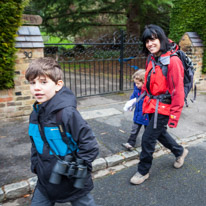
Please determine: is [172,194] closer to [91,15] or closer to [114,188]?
[114,188]

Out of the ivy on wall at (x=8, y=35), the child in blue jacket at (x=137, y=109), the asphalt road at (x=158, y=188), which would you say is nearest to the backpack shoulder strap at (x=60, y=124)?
the asphalt road at (x=158, y=188)

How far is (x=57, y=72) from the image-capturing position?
1.66 metres

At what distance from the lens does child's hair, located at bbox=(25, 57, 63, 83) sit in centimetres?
157

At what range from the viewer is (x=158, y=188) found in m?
2.84

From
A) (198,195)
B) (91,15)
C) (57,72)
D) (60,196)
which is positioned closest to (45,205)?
(60,196)

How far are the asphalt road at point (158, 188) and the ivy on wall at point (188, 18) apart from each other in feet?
19.4

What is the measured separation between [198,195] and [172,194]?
312mm

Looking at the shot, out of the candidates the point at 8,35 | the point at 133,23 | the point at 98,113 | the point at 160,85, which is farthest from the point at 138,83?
the point at 133,23

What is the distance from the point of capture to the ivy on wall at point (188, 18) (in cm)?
757

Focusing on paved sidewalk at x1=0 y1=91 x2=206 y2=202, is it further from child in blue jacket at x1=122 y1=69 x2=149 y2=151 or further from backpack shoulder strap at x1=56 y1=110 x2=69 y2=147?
backpack shoulder strap at x1=56 y1=110 x2=69 y2=147

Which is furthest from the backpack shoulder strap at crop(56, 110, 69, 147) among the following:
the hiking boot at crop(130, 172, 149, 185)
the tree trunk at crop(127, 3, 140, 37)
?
the tree trunk at crop(127, 3, 140, 37)

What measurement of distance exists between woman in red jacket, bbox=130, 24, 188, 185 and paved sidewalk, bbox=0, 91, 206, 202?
3.12 feet

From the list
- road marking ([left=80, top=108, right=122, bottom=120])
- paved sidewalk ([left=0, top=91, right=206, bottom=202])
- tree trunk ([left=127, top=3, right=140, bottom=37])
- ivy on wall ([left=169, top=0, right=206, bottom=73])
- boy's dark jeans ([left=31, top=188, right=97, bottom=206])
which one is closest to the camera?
boy's dark jeans ([left=31, top=188, right=97, bottom=206])

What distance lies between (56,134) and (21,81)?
3883 millimetres
